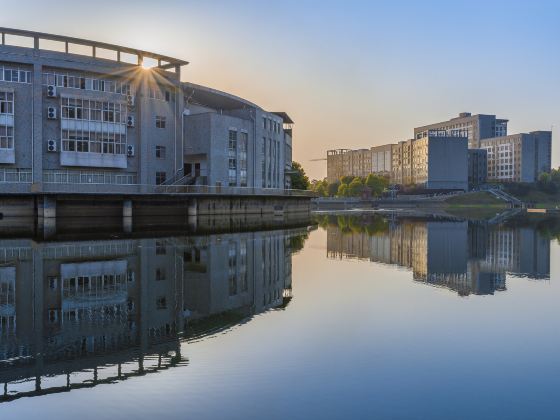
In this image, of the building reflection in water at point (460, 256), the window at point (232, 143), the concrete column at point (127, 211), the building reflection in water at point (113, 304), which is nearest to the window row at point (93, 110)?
the concrete column at point (127, 211)

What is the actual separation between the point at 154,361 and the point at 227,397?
2840 mm

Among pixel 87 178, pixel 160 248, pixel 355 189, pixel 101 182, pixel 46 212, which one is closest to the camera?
pixel 160 248

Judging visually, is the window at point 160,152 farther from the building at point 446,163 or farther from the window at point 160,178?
the building at point 446,163

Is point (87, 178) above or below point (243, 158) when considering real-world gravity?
below

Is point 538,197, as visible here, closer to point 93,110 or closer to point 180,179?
point 180,179

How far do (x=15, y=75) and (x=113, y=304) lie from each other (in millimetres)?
49741

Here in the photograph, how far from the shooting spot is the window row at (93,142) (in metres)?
61.6

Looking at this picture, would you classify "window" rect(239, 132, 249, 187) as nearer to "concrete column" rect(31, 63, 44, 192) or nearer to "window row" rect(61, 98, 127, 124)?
"window row" rect(61, 98, 127, 124)

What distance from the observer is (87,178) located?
6341 cm

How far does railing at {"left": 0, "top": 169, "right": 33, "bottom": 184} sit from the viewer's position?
58.3m

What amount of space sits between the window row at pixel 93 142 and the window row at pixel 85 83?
5148 mm

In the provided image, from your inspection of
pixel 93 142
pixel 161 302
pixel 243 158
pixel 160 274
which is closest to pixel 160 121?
pixel 93 142

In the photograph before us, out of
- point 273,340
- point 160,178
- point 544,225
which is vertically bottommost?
point 273,340

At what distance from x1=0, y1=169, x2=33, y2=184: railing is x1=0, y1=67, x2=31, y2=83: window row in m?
9.55
